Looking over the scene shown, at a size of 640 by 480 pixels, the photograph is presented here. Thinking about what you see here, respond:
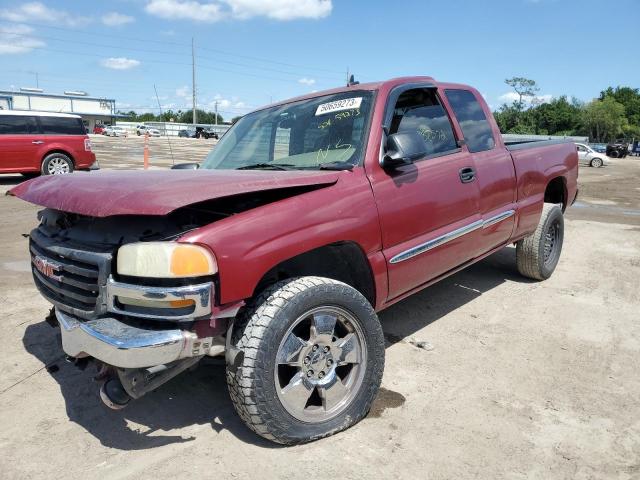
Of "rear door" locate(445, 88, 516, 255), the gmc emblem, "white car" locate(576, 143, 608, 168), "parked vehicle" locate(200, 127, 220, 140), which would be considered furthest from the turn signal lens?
"parked vehicle" locate(200, 127, 220, 140)

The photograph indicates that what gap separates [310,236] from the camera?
2592mm

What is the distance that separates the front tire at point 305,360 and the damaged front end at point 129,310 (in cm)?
18

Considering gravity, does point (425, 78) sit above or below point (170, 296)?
above

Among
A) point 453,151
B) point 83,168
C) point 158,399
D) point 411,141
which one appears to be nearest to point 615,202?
point 453,151

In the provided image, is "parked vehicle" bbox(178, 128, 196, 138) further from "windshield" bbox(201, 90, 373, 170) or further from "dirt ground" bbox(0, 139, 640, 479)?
"dirt ground" bbox(0, 139, 640, 479)

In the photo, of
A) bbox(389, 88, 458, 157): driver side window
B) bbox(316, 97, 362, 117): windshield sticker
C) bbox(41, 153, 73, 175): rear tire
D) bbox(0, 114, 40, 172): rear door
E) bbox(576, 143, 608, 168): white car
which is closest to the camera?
bbox(316, 97, 362, 117): windshield sticker

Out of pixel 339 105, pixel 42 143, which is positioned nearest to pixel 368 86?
pixel 339 105

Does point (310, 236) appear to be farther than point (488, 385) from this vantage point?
No

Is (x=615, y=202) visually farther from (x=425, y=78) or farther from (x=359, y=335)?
(x=359, y=335)

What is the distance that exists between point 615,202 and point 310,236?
1224 cm

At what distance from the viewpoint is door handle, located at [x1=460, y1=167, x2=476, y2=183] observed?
147 inches

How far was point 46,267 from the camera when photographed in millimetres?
2670

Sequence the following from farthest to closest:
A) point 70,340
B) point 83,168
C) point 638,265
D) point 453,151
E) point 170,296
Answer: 1. point 83,168
2. point 638,265
3. point 453,151
4. point 70,340
5. point 170,296

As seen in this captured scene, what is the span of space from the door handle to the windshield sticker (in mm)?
952
